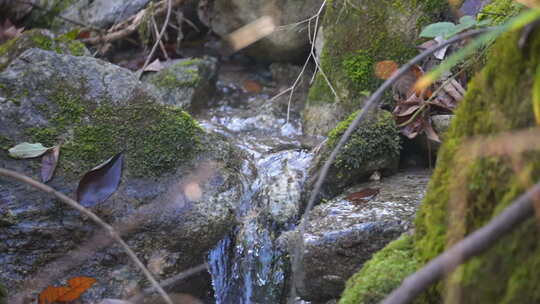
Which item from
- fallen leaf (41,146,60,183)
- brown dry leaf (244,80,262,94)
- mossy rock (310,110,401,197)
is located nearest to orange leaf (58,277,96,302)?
fallen leaf (41,146,60,183)

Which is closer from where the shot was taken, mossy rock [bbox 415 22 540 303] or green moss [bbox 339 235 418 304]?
mossy rock [bbox 415 22 540 303]

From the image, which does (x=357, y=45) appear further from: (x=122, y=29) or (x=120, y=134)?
(x=122, y=29)

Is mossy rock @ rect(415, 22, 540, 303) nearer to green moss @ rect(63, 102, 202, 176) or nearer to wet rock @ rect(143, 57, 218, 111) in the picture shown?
green moss @ rect(63, 102, 202, 176)

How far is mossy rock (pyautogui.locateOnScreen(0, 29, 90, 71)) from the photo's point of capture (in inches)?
161

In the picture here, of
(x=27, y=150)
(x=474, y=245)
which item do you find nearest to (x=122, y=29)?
(x=27, y=150)

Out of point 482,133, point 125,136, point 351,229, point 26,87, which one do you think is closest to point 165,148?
point 125,136

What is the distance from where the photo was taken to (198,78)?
4.91 metres

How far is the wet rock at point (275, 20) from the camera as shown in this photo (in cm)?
511

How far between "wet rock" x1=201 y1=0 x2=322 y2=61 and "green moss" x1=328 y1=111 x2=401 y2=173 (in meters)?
1.94

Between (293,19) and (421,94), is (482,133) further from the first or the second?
(293,19)

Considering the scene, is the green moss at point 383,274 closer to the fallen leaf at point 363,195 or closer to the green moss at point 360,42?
the fallen leaf at point 363,195

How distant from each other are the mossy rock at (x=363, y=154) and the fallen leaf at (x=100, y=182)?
118cm

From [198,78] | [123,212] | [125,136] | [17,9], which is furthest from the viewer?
[17,9]

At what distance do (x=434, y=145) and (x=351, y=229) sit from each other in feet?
3.09
